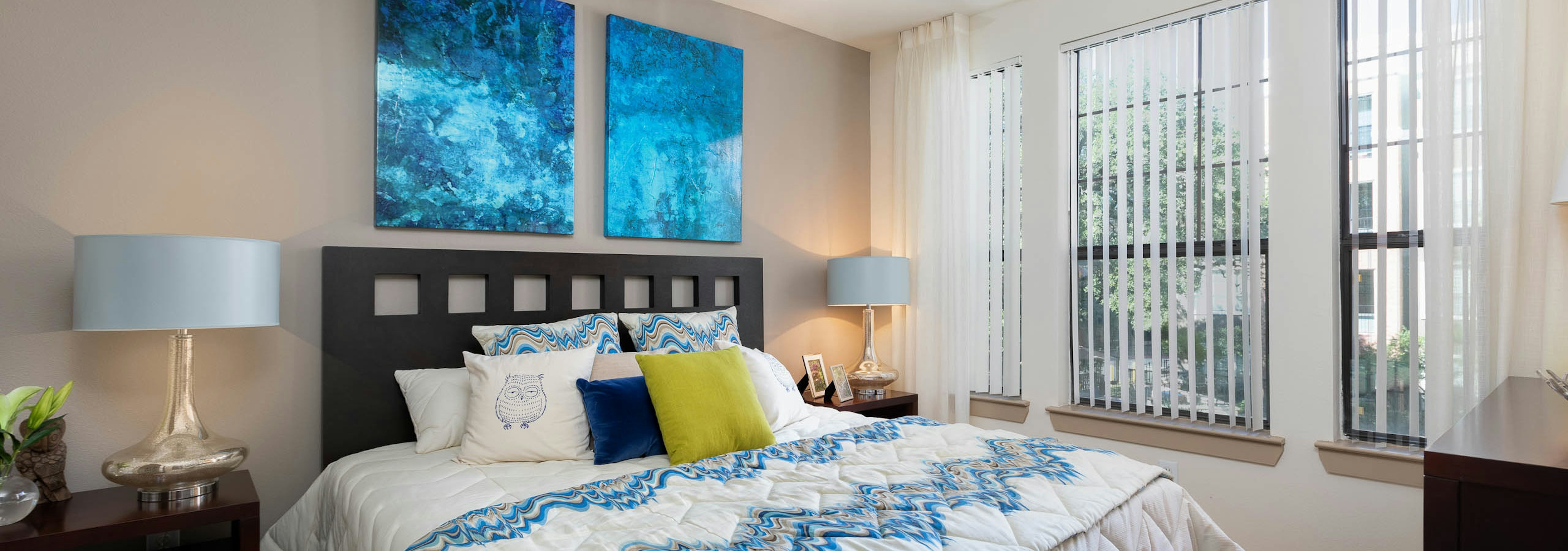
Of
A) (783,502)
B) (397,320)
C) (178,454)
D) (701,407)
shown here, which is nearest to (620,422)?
(701,407)

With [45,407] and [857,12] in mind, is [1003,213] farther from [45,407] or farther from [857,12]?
[45,407]

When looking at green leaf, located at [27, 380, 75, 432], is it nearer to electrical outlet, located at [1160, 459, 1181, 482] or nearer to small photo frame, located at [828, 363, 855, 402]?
small photo frame, located at [828, 363, 855, 402]

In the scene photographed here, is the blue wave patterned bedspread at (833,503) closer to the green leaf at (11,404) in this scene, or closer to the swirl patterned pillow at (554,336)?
the swirl patterned pillow at (554,336)

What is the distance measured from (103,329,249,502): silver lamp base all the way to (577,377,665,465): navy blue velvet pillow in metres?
0.87

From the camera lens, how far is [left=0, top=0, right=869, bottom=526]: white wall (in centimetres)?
197

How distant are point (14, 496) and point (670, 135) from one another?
2.26 meters

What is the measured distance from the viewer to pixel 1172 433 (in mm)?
2936

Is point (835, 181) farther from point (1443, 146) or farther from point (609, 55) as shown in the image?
point (1443, 146)

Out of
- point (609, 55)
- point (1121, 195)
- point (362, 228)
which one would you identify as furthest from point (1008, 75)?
point (362, 228)

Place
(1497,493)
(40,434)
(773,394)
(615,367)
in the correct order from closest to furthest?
(1497,493), (40,434), (615,367), (773,394)

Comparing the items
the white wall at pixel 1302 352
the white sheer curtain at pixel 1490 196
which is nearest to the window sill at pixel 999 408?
the white wall at pixel 1302 352

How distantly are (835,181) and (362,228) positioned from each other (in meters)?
2.25

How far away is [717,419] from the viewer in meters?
2.18

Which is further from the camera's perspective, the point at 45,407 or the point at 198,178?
the point at 198,178
